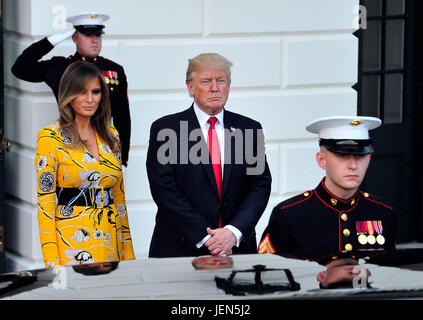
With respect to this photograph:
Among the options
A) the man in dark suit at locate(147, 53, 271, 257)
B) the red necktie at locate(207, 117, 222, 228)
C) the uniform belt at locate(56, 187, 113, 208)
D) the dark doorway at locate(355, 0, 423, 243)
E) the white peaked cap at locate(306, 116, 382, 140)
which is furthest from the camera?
the dark doorway at locate(355, 0, 423, 243)

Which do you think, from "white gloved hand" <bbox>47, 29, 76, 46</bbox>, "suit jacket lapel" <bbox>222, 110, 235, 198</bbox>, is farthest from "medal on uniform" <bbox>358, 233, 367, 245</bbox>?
"white gloved hand" <bbox>47, 29, 76, 46</bbox>

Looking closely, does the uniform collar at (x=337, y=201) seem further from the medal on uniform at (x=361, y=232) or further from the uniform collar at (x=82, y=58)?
the uniform collar at (x=82, y=58)

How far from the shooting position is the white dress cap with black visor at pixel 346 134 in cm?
418

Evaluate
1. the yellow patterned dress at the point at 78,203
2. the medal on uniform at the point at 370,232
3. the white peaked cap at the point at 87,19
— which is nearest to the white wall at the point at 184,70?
the white peaked cap at the point at 87,19

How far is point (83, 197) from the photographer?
17.1ft

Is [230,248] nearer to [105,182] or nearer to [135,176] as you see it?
[105,182]

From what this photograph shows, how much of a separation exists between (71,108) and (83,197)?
456 millimetres

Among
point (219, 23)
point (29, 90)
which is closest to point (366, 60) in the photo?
point (219, 23)

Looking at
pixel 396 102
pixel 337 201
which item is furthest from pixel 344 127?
pixel 396 102

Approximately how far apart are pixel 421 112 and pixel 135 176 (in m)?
2.51

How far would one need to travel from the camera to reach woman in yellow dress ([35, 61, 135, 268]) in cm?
512

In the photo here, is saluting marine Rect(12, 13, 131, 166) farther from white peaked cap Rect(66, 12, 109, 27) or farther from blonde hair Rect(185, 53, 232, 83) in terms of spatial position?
blonde hair Rect(185, 53, 232, 83)

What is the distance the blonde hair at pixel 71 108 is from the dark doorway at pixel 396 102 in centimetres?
296

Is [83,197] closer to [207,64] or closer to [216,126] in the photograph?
[216,126]
